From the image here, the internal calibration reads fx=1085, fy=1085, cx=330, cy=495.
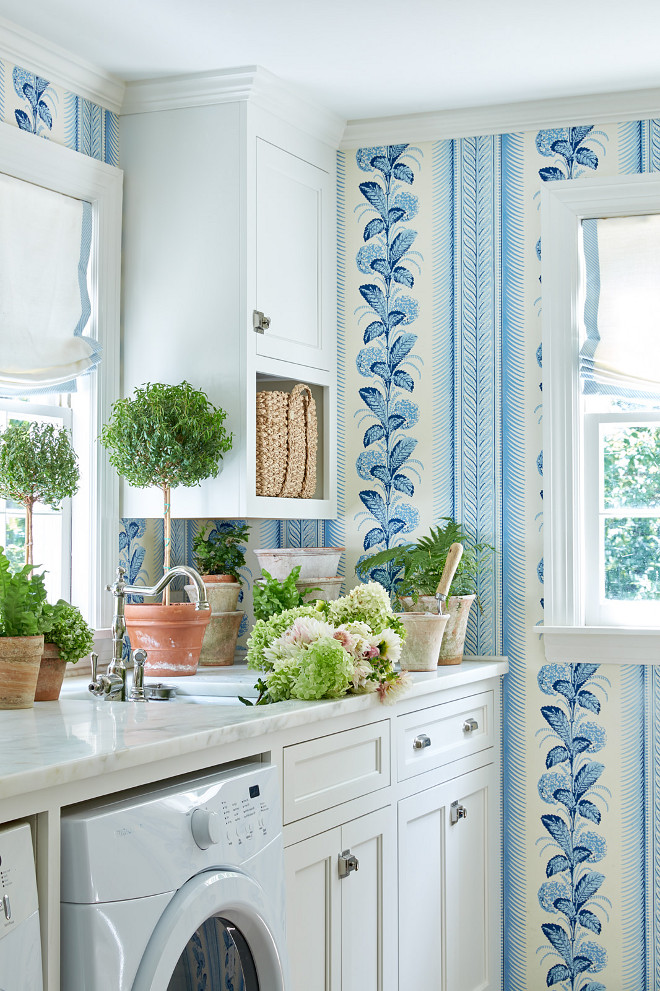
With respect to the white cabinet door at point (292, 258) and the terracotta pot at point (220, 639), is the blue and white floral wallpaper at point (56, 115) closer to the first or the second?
the white cabinet door at point (292, 258)

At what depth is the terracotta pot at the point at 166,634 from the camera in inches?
108

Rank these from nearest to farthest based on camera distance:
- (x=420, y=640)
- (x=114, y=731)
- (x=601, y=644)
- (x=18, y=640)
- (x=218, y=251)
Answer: (x=114, y=731) < (x=18, y=640) < (x=420, y=640) < (x=218, y=251) < (x=601, y=644)

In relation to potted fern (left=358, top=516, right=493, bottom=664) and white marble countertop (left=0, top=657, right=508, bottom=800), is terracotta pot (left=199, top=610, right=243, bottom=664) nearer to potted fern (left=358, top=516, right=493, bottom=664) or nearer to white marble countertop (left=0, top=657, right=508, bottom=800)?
potted fern (left=358, top=516, right=493, bottom=664)

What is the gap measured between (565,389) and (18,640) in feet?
5.87

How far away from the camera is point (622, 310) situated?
3.13m

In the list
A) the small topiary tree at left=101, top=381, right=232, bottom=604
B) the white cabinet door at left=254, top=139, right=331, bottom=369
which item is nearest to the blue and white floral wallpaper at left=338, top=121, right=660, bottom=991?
the white cabinet door at left=254, top=139, right=331, bottom=369

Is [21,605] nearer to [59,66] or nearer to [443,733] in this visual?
[443,733]

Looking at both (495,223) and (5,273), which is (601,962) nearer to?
(495,223)

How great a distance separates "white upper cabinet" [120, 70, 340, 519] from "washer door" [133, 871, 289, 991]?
1.25m

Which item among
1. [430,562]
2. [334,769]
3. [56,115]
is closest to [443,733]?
[430,562]

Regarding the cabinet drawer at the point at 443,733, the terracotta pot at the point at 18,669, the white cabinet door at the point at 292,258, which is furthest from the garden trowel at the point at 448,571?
the terracotta pot at the point at 18,669

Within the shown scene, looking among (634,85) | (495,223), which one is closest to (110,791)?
(495,223)

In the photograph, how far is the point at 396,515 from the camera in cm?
335

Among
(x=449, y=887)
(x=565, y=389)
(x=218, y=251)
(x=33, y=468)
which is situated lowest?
(x=449, y=887)
